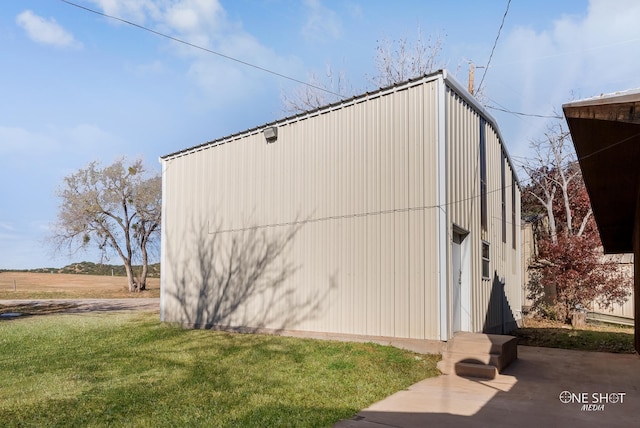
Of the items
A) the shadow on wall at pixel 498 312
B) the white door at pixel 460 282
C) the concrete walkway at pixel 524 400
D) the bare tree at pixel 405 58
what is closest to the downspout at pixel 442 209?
the white door at pixel 460 282

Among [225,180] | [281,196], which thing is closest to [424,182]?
[281,196]

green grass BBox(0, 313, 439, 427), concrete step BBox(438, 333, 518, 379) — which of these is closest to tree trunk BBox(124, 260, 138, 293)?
green grass BBox(0, 313, 439, 427)

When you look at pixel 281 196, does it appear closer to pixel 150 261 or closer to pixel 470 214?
pixel 470 214

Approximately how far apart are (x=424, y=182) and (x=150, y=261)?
28.2 m

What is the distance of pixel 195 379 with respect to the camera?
20.6 ft

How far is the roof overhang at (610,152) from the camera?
4.11 metres

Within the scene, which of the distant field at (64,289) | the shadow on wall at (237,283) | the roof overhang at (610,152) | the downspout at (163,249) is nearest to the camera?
the roof overhang at (610,152)

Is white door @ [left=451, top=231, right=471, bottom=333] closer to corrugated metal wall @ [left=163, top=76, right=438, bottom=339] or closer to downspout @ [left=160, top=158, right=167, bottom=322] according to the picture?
corrugated metal wall @ [left=163, top=76, right=438, bottom=339]

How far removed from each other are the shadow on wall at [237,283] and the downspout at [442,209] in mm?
2286

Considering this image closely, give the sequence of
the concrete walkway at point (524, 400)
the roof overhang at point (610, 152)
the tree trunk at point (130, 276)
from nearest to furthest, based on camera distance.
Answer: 1. the roof overhang at point (610, 152)
2. the concrete walkway at point (524, 400)
3. the tree trunk at point (130, 276)

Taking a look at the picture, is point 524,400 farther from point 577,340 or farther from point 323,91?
point 323,91

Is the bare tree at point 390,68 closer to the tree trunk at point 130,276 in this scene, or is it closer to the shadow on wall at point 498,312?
the shadow on wall at point 498,312

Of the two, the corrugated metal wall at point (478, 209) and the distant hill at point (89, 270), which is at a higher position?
the corrugated metal wall at point (478, 209)

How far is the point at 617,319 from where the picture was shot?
15.1 meters
